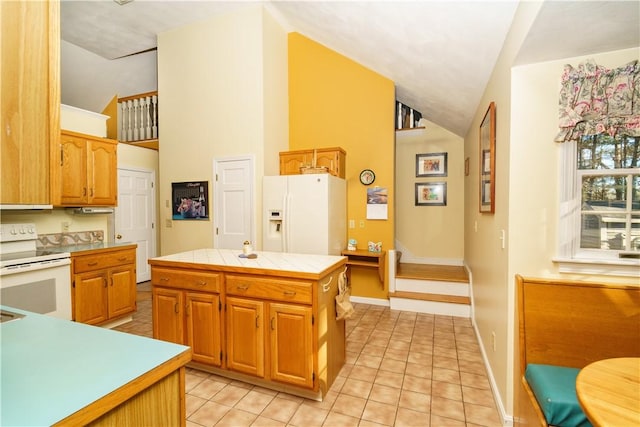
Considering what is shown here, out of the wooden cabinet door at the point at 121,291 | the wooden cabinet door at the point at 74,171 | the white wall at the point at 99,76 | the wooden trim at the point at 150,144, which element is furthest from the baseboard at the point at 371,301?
the white wall at the point at 99,76

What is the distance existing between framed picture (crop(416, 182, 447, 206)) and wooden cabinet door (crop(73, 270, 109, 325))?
493 cm

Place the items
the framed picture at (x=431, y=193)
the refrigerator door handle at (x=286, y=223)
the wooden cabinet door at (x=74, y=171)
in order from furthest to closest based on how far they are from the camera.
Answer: the framed picture at (x=431, y=193) → the refrigerator door handle at (x=286, y=223) → the wooden cabinet door at (x=74, y=171)

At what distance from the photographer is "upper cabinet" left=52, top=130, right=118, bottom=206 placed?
3.38 m

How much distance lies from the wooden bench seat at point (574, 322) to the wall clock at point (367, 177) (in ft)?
9.28

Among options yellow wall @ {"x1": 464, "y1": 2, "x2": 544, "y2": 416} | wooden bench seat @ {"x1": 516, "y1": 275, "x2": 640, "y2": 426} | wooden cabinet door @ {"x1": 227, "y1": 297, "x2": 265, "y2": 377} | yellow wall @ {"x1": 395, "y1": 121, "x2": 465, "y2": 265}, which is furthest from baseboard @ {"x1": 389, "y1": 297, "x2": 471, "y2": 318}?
wooden cabinet door @ {"x1": 227, "y1": 297, "x2": 265, "y2": 377}

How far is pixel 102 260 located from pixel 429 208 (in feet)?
16.4

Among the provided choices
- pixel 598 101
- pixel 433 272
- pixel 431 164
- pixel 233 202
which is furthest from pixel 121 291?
pixel 431 164

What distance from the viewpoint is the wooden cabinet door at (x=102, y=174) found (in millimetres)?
3617

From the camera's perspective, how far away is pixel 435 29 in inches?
94.0

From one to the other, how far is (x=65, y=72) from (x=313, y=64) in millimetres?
4199

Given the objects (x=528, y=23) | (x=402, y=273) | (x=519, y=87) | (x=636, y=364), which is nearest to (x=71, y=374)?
(x=636, y=364)

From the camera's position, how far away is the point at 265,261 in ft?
8.24

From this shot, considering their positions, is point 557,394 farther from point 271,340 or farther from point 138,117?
point 138,117

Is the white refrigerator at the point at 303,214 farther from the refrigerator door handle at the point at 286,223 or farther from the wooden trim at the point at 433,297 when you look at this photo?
the wooden trim at the point at 433,297
